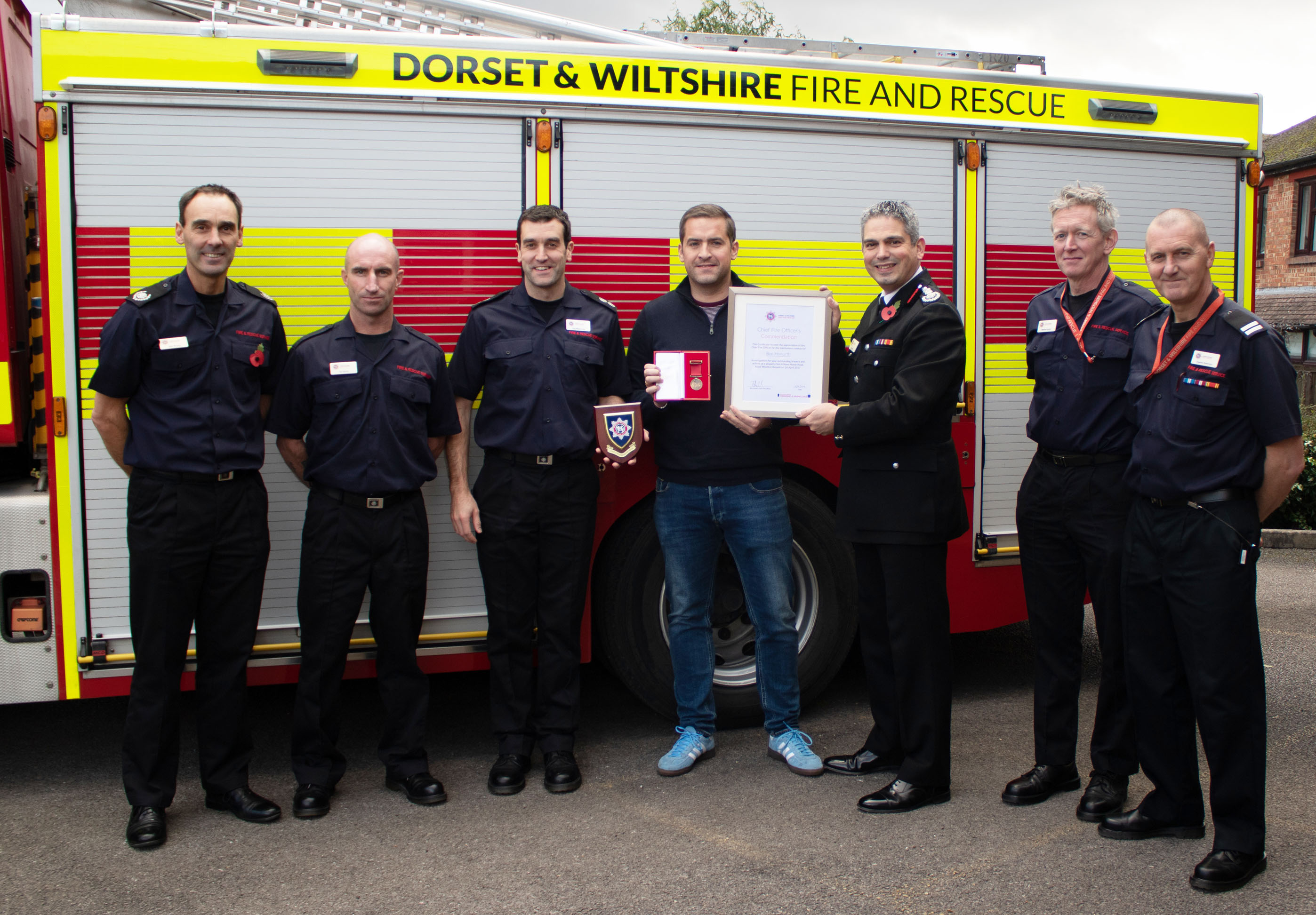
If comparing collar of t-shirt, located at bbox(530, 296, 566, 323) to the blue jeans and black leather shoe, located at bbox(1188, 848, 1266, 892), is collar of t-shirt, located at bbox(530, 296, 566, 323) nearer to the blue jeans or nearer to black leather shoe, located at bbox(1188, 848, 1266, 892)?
the blue jeans

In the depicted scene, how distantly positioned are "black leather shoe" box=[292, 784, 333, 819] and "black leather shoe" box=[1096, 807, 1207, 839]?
2.64 metres

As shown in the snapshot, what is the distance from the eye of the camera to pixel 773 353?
3.81 metres

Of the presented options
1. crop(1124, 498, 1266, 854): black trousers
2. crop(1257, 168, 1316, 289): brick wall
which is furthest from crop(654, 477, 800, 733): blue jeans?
crop(1257, 168, 1316, 289): brick wall

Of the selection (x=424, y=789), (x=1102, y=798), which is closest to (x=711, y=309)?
(x=424, y=789)

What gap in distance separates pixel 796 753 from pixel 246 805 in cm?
200

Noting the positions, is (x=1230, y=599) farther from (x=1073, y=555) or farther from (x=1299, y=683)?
(x=1299, y=683)

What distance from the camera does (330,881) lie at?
3.14m

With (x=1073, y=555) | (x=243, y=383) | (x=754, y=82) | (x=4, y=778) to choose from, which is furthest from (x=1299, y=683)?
(x=4, y=778)

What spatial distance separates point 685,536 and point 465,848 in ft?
4.49

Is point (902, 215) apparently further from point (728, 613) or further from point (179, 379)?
point (179, 379)

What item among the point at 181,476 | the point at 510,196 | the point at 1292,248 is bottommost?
the point at 181,476

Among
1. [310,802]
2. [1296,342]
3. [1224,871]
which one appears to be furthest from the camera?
[1296,342]

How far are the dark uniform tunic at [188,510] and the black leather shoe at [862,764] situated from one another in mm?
2162

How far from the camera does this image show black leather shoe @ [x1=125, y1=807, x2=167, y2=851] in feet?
11.0
